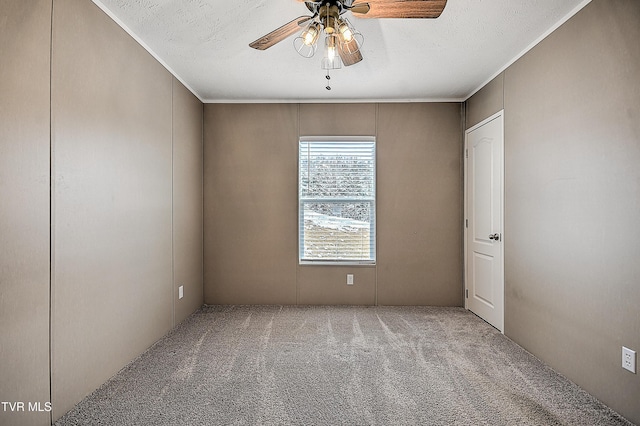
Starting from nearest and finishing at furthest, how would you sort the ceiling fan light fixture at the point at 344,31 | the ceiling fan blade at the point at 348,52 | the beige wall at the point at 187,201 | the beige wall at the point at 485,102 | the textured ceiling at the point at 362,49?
the ceiling fan light fixture at the point at 344,31 < the ceiling fan blade at the point at 348,52 < the textured ceiling at the point at 362,49 < the beige wall at the point at 485,102 < the beige wall at the point at 187,201

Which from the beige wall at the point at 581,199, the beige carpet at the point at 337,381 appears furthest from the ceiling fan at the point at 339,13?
the beige carpet at the point at 337,381

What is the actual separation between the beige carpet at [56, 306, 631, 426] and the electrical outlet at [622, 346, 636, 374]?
0.30 m

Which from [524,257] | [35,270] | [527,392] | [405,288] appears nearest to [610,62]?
[524,257]

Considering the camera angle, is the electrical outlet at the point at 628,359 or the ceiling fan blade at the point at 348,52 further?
the ceiling fan blade at the point at 348,52

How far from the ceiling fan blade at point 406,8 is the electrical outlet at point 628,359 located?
214 centimetres

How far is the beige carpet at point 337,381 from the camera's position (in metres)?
2.20

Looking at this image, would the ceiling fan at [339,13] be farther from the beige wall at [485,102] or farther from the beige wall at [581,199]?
the beige wall at [485,102]

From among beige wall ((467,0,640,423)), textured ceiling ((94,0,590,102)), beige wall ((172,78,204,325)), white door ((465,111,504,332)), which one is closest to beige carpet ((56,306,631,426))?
beige wall ((467,0,640,423))

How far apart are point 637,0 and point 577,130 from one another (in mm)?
775

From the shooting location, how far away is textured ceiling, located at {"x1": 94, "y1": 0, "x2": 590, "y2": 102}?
258 cm

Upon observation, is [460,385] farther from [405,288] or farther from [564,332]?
[405,288]

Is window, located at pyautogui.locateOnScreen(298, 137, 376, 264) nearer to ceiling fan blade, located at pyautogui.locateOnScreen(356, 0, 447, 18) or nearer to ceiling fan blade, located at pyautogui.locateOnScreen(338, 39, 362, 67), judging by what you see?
ceiling fan blade, located at pyautogui.locateOnScreen(338, 39, 362, 67)

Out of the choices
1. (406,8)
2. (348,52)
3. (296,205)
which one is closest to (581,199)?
(406,8)

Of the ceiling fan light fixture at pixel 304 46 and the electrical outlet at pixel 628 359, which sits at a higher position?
the ceiling fan light fixture at pixel 304 46
